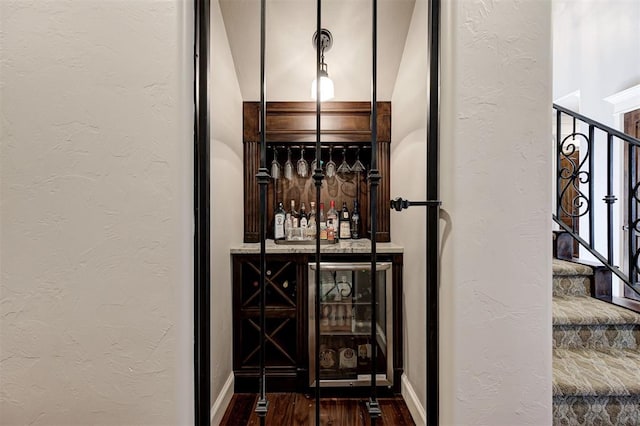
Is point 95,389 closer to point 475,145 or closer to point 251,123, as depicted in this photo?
point 475,145

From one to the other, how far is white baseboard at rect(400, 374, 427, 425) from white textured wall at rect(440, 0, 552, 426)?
2.38 feet

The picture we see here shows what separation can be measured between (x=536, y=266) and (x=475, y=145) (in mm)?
409

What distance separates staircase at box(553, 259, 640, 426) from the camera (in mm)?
1423

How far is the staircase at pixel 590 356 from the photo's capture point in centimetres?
142

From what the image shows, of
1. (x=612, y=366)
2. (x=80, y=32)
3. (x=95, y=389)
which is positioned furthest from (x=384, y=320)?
(x=80, y=32)

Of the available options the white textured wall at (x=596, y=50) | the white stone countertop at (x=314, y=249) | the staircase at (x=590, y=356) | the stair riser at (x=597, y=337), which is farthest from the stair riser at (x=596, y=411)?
the white textured wall at (x=596, y=50)

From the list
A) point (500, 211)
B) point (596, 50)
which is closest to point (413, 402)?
point (500, 211)

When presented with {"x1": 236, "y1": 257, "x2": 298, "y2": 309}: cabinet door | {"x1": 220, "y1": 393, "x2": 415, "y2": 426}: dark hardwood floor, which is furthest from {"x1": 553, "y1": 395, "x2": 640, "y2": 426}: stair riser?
{"x1": 236, "y1": 257, "x2": 298, "y2": 309}: cabinet door

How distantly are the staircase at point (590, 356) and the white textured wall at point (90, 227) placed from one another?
1.59m

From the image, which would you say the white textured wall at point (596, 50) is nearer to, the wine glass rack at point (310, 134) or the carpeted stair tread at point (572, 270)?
the carpeted stair tread at point (572, 270)

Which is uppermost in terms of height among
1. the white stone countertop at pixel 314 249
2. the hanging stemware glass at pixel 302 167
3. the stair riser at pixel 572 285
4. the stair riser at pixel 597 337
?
the hanging stemware glass at pixel 302 167

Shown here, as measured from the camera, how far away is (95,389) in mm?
971

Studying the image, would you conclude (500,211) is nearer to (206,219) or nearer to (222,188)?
(206,219)

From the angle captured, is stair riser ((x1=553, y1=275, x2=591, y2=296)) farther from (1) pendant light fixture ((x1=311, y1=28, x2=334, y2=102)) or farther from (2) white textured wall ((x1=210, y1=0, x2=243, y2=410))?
(2) white textured wall ((x1=210, y1=0, x2=243, y2=410))
